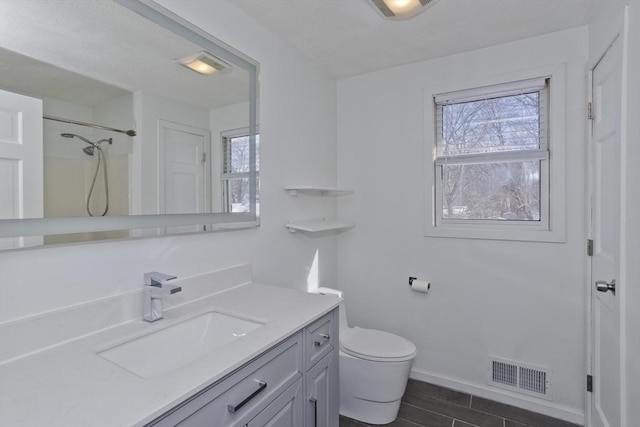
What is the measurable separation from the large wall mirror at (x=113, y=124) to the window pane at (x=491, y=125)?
1.48m

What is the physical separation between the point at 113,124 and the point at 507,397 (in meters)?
2.65

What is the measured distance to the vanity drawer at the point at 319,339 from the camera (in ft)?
4.25

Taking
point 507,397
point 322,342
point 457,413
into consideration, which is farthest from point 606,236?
point 322,342

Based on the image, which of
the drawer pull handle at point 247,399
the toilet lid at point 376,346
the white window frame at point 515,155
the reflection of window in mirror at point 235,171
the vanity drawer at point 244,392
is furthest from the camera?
the white window frame at point 515,155

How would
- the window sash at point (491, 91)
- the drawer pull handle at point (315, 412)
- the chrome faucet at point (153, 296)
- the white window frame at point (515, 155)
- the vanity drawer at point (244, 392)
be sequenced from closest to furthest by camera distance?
the vanity drawer at point (244, 392) → the chrome faucet at point (153, 296) → the drawer pull handle at point (315, 412) → the white window frame at point (515, 155) → the window sash at point (491, 91)

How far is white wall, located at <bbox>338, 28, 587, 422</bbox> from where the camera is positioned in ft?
6.47

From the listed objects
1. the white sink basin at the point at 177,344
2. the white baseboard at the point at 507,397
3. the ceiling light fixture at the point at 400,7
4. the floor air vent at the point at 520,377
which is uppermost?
the ceiling light fixture at the point at 400,7

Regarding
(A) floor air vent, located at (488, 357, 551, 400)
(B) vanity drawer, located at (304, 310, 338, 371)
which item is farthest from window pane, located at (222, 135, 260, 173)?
(A) floor air vent, located at (488, 357, 551, 400)

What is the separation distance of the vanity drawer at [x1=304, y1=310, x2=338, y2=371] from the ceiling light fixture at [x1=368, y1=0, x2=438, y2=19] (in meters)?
1.50

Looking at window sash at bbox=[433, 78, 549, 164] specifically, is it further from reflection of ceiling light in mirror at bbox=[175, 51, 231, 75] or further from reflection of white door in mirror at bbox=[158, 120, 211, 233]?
reflection of white door in mirror at bbox=[158, 120, 211, 233]

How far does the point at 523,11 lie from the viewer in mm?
1784

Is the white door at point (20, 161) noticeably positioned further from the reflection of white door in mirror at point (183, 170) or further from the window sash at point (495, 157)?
the window sash at point (495, 157)

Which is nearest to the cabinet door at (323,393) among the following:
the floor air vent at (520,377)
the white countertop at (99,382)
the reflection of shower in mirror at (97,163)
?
the white countertop at (99,382)

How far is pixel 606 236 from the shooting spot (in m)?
1.58
